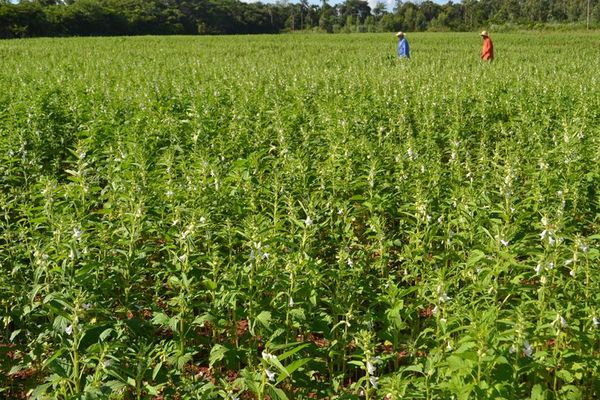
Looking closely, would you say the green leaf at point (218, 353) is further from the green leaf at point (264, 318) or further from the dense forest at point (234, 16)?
the dense forest at point (234, 16)

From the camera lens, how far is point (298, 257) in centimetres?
372

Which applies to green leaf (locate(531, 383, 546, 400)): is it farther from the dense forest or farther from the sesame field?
the dense forest

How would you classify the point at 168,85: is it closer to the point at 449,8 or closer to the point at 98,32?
the point at 98,32

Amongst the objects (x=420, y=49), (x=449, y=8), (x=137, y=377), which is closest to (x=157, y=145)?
(x=137, y=377)

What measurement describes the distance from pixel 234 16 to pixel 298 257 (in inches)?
3633

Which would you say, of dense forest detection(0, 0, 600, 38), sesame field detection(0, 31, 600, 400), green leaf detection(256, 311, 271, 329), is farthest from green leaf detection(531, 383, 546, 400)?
dense forest detection(0, 0, 600, 38)

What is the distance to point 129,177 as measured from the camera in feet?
19.1

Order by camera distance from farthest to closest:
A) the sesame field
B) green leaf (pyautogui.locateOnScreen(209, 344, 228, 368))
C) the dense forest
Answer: the dense forest
green leaf (pyautogui.locateOnScreen(209, 344, 228, 368))
the sesame field

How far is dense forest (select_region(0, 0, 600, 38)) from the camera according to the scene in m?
59.3

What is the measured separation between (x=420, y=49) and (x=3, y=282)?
31.9 m

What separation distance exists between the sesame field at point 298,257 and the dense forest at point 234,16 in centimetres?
5325

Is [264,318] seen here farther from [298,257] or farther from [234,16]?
[234,16]

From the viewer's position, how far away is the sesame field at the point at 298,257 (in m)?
3.03

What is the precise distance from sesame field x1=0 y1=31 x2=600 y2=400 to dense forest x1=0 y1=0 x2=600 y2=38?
53.3 meters
